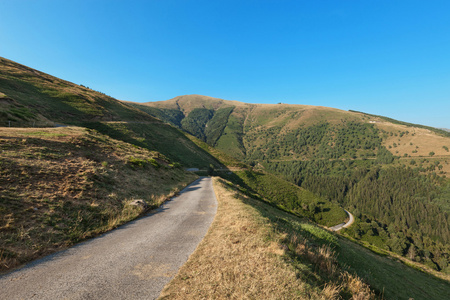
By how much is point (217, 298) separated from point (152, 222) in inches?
322

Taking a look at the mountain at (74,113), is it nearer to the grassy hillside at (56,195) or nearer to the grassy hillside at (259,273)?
the grassy hillside at (56,195)

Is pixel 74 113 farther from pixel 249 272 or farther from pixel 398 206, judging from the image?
pixel 398 206

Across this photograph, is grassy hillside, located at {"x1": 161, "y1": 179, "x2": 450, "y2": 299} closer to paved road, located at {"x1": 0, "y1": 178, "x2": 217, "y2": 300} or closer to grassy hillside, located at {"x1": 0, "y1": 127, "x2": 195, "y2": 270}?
paved road, located at {"x1": 0, "y1": 178, "x2": 217, "y2": 300}

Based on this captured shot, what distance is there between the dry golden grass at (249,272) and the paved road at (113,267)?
0.70m

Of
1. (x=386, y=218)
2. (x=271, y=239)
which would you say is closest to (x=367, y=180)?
(x=386, y=218)

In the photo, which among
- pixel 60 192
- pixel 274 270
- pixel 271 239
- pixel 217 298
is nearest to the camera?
pixel 217 298

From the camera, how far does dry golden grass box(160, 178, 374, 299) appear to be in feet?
Result: 15.9

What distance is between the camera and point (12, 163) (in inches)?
458

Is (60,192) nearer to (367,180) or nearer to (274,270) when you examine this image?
(274,270)

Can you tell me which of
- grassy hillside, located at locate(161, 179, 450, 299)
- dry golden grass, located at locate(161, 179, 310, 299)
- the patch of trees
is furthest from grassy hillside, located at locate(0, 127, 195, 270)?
the patch of trees

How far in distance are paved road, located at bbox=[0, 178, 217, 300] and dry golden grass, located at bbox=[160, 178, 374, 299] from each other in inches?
27.4

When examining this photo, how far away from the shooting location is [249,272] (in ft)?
18.7

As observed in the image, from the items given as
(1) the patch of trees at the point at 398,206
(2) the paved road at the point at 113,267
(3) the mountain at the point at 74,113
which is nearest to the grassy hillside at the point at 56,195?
(2) the paved road at the point at 113,267

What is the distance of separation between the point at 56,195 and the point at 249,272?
12104mm
